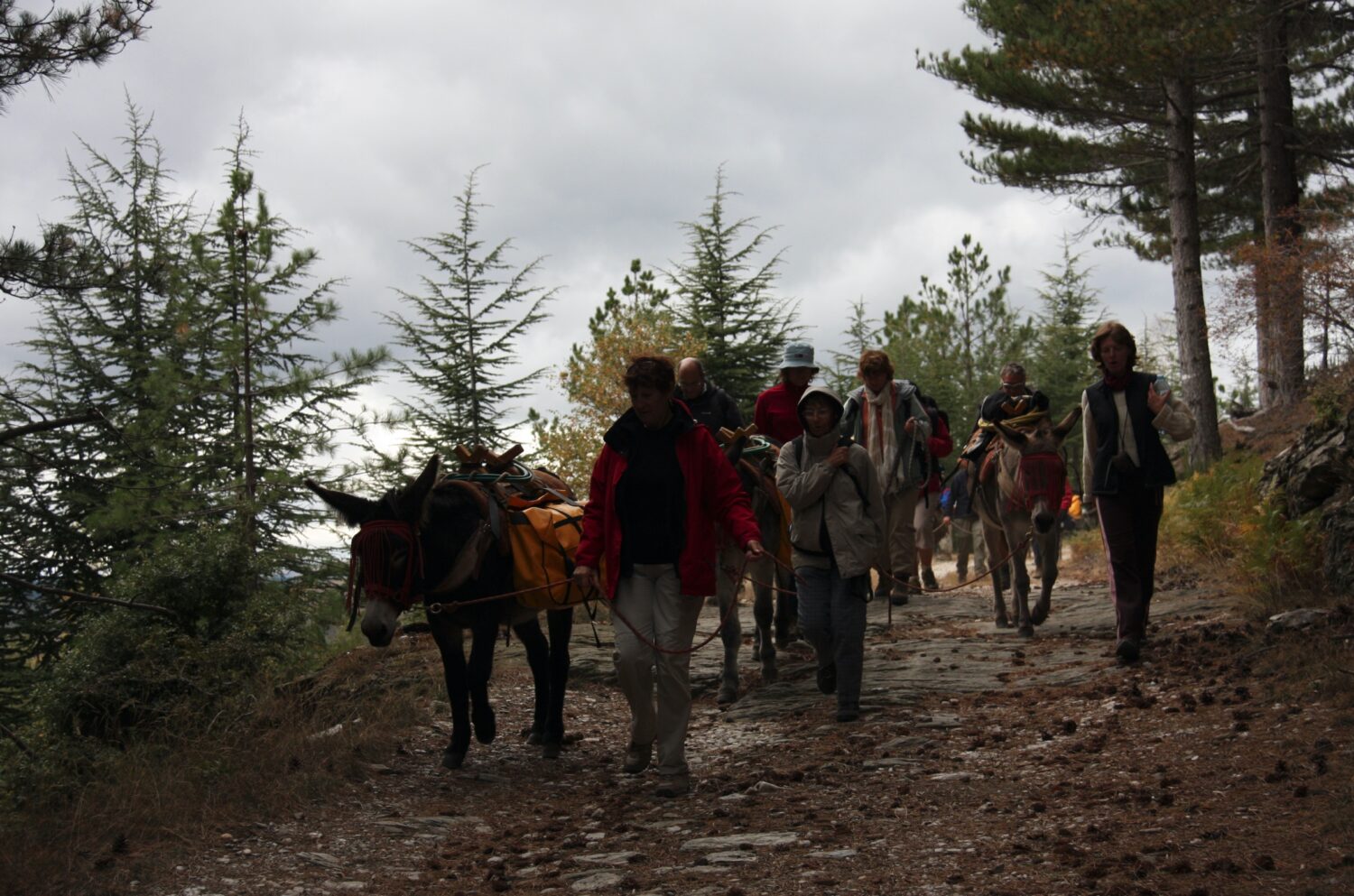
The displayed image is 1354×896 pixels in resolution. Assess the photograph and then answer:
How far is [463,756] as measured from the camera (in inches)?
300

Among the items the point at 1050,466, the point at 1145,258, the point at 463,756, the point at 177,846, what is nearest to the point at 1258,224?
the point at 1145,258

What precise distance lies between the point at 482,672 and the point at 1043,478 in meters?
5.49

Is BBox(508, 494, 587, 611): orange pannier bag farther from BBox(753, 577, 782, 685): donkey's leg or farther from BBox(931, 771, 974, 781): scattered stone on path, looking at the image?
BBox(931, 771, 974, 781): scattered stone on path

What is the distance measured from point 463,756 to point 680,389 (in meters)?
3.70

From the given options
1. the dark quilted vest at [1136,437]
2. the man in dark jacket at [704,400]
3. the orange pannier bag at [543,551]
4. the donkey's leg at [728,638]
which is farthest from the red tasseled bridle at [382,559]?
the dark quilted vest at [1136,437]

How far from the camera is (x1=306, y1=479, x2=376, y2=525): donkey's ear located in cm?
733

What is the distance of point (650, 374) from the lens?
21.8ft

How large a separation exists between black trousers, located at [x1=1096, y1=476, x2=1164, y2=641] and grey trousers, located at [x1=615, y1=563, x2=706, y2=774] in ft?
12.1

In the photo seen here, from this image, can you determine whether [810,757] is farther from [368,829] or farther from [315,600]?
[315,600]

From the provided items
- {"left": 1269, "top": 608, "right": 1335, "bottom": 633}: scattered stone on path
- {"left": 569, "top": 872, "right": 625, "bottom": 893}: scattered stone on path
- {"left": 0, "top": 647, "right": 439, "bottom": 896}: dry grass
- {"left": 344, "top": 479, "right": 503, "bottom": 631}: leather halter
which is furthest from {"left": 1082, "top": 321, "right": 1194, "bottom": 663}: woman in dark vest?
{"left": 0, "top": 647, "right": 439, "bottom": 896}: dry grass

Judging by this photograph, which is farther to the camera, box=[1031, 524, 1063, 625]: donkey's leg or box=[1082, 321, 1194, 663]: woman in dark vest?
box=[1031, 524, 1063, 625]: donkey's leg

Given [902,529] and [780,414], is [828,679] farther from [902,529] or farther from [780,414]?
[902,529]

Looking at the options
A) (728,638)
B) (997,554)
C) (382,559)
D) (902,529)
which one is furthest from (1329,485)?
(382,559)

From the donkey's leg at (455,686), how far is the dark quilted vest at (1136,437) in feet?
15.4
